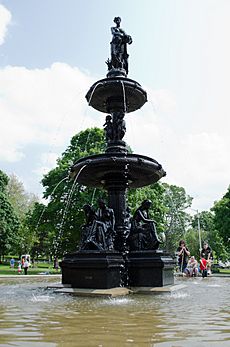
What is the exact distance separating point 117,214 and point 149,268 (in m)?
2.45

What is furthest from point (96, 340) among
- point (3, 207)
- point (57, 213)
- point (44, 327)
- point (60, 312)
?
point (3, 207)

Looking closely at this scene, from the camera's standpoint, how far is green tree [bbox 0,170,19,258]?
43719 millimetres

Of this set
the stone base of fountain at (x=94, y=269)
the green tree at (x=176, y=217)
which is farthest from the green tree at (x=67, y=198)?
the green tree at (x=176, y=217)

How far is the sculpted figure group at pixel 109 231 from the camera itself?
37.0 ft

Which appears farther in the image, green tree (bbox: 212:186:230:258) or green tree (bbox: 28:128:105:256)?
green tree (bbox: 212:186:230:258)

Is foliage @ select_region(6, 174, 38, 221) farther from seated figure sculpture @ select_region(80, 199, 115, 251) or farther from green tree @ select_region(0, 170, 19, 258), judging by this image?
seated figure sculpture @ select_region(80, 199, 115, 251)

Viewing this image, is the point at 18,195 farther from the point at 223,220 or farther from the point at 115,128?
the point at 115,128

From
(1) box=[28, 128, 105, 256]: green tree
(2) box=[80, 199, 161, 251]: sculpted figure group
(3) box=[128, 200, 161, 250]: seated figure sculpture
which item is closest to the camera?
(2) box=[80, 199, 161, 251]: sculpted figure group

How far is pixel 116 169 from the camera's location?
12.7 meters

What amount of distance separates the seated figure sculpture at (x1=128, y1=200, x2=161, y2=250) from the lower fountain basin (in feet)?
3.87

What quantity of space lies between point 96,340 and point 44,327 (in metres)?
1.03

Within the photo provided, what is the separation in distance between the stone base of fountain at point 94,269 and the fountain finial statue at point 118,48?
23.3 feet

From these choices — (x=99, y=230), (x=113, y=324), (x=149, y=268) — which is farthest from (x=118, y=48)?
(x=113, y=324)

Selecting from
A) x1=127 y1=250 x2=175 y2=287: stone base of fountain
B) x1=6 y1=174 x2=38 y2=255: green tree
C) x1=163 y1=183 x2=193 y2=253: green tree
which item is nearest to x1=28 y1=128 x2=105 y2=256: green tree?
x1=127 y1=250 x2=175 y2=287: stone base of fountain
